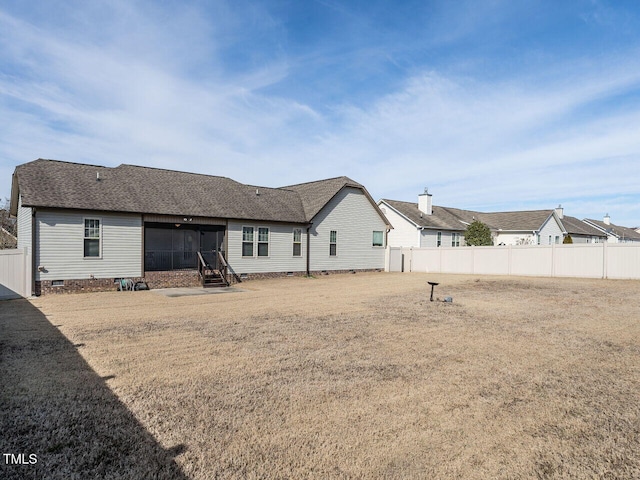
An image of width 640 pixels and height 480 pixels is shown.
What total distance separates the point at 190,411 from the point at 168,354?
2.60 meters

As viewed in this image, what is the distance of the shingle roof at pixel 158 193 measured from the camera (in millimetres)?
15695

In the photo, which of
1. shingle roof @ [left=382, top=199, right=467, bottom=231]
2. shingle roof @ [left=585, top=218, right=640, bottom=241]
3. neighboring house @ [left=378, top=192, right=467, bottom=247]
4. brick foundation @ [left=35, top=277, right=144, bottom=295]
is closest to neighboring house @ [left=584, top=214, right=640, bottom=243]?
shingle roof @ [left=585, top=218, right=640, bottom=241]

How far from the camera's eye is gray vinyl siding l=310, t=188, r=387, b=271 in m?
23.6

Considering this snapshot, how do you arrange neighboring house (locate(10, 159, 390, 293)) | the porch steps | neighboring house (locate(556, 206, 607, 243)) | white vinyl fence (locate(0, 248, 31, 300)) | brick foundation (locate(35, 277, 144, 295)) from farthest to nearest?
1. neighboring house (locate(556, 206, 607, 243))
2. the porch steps
3. neighboring house (locate(10, 159, 390, 293))
4. brick foundation (locate(35, 277, 144, 295))
5. white vinyl fence (locate(0, 248, 31, 300))

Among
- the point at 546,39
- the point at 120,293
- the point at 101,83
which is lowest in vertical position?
the point at 120,293

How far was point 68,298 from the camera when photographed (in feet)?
46.4

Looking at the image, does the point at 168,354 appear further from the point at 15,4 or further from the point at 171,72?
the point at 171,72

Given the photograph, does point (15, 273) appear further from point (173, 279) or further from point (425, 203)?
point (425, 203)

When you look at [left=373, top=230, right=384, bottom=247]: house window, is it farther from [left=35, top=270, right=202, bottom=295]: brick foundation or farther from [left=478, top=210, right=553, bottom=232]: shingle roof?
[left=478, top=210, right=553, bottom=232]: shingle roof

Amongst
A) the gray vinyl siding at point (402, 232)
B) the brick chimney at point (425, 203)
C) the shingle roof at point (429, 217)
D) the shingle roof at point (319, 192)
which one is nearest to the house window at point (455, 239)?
the shingle roof at point (429, 217)

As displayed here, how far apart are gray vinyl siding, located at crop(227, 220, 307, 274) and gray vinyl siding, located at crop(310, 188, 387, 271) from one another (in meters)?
1.20

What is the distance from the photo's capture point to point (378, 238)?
27.2m

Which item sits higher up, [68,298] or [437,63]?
[437,63]

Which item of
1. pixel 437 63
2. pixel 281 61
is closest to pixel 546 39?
pixel 437 63
